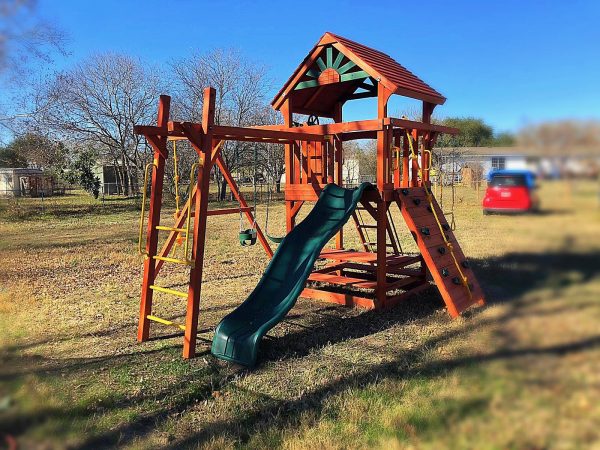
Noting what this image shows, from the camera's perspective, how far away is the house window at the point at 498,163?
0.73m

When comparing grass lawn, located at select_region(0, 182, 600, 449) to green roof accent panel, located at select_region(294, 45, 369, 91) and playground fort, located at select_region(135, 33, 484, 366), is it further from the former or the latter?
green roof accent panel, located at select_region(294, 45, 369, 91)

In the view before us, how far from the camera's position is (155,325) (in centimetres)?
601

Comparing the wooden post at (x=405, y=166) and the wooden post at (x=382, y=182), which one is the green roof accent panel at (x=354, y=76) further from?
the wooden post at (x=405, y=166)

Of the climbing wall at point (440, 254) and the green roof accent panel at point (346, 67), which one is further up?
the green roof accent panel at point (346, 67)

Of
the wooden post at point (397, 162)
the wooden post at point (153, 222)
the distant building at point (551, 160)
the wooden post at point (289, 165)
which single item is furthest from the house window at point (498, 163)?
the wooden post at point (289, 165)

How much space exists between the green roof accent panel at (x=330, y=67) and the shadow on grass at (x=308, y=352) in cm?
361

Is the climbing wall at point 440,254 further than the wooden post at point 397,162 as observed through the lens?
No

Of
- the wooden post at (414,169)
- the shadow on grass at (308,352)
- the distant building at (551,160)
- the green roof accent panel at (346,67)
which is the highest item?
the green roof accent panel at (346,67)

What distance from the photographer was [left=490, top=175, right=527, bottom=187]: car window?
0.69m

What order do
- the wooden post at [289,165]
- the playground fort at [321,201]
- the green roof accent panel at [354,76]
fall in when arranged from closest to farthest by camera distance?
the playground fort at [321,201]
the green roof accent panel at [354,76]
the wooden post at [289,165]

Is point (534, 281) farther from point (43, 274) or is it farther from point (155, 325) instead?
point (43, 274)

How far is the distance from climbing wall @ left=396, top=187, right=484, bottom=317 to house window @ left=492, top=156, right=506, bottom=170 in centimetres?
535

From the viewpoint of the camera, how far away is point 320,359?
15.3ft

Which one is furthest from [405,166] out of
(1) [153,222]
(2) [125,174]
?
(2) [125,174]
